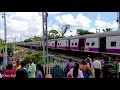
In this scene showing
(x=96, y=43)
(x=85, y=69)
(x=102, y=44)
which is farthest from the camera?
(x=96, y=43)

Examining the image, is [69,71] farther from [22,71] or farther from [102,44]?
[102,44]

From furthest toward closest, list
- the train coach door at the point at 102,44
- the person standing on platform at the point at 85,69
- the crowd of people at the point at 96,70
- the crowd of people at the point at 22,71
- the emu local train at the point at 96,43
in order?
the train coach door at the point at 102,44 → the emu local train at the point at 96,43 → the person standing on platform at the point at 85,69 → the crowd of people at the point at 96,70 → the crowd of people at the point at 22,71

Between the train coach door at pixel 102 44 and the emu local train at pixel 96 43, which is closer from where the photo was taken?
the emu local train at pixel 96 43

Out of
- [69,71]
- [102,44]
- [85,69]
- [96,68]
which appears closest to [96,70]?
[96,68]

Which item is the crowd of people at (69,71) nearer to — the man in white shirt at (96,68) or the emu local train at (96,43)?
the man in white shirt at (96,68)

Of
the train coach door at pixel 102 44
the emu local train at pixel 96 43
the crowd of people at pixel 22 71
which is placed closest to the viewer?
the crowd of people at pixel 22 71

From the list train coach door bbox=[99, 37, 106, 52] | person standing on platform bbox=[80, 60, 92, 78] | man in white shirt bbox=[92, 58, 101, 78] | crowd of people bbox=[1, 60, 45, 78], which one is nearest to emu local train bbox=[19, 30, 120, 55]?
train coach door bbox=[99, 37, 106, 52]

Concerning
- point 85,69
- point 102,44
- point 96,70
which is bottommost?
point 96,70

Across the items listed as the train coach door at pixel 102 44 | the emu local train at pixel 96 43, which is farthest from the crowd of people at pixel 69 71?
the train coach door at pixel 102 44

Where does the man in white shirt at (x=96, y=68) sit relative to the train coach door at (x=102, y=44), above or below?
below
